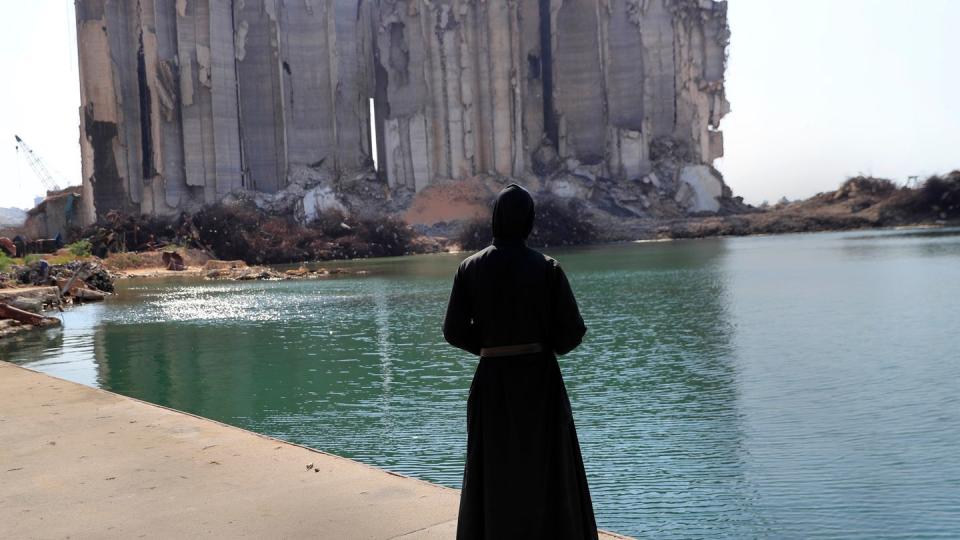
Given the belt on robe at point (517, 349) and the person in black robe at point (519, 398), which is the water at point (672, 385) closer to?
the person in black robe at point (519, 398)

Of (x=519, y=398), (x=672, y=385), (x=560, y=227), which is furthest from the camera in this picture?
(x=560, y=227)

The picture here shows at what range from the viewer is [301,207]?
2186 inches

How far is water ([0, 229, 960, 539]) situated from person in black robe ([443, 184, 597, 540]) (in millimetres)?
2276

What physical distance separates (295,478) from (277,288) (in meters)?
23.3

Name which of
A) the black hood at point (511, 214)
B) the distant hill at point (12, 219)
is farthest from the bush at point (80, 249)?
the black hood at point (511, 214)

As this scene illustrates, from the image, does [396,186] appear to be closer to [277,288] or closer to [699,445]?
[277,288]

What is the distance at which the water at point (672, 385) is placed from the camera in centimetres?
596

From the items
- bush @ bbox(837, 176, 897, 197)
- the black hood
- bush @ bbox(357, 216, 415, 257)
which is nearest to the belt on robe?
the black hood

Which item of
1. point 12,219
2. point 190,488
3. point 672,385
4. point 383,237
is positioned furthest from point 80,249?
point 12,219

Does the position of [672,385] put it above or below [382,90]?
below

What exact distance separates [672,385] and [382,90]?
54.6 meters

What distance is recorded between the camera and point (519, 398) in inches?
131

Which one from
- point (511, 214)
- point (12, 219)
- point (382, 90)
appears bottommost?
point (511, 214)

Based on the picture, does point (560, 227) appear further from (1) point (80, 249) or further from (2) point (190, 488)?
(2) point (190, 488)
